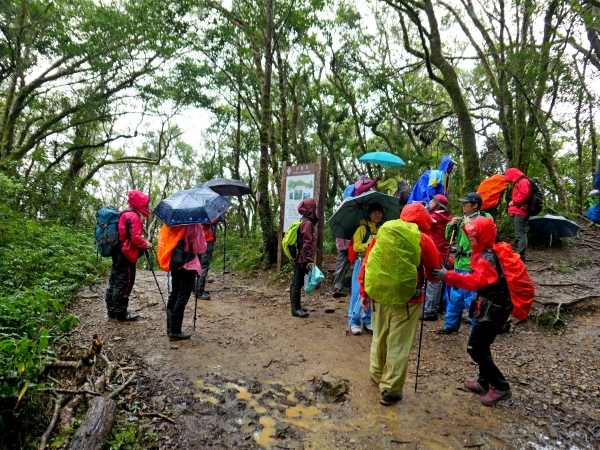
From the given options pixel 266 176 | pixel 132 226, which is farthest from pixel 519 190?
pixel 132 226

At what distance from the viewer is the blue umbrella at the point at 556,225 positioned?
26.3 ft

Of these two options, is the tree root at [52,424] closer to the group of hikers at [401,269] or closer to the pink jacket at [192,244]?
the group of hikers at [401,269]

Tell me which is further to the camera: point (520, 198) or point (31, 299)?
point (520, 198)

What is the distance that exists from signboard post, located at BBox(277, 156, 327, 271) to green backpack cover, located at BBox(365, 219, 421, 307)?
15.0 feet

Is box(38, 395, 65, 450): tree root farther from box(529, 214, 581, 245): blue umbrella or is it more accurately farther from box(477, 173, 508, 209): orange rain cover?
box(529, 214, 581, 245): blue umbrella

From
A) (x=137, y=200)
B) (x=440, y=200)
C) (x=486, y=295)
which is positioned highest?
(x=440, y=200)

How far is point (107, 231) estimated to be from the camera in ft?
17.7

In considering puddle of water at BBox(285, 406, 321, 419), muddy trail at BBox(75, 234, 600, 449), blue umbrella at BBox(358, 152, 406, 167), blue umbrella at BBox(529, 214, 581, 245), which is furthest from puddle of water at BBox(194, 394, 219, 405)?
blue umbrella at BBox(529, 214, 581, 245)

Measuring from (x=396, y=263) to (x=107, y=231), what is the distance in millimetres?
4366

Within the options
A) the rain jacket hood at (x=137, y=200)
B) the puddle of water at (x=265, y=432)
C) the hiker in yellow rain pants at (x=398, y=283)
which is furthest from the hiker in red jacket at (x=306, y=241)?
the puddle of water at (x=265, y=432)

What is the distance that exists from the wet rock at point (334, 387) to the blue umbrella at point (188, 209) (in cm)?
233

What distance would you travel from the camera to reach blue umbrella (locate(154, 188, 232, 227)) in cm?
457

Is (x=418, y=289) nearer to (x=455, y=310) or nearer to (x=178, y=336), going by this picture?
(x=455, y=310)

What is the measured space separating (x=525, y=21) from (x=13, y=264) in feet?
44.7
